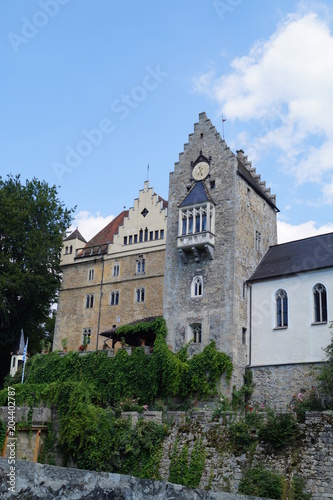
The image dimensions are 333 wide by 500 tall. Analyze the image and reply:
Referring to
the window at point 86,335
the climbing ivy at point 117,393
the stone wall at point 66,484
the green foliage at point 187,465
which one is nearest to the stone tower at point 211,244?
the climbing ivy at point 117,393

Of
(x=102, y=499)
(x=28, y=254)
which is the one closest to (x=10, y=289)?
(x=28, y=254)

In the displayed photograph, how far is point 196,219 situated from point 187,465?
18.0m

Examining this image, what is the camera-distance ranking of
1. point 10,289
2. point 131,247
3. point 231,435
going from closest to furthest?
point 231,435 → point 10,289 → point 131,247

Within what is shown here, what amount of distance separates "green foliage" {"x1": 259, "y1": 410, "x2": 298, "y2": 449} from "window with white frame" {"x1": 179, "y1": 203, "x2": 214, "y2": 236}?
16973 mm

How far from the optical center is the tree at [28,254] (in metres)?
43.9

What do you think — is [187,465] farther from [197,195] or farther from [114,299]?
[114,299]

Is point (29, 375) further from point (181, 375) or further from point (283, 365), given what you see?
point (283, 365)

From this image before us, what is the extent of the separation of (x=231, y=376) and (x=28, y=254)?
20776 mm

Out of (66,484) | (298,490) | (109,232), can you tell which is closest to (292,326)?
(298,490)

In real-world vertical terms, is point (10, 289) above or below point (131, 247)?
below

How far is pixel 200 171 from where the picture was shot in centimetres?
3862

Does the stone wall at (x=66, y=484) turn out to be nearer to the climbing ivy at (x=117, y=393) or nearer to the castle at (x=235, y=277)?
the climbing ivy at (x=117, y=393)

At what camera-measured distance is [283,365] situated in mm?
31859

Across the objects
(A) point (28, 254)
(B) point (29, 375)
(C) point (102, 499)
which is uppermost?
(A) point (28, 254)
